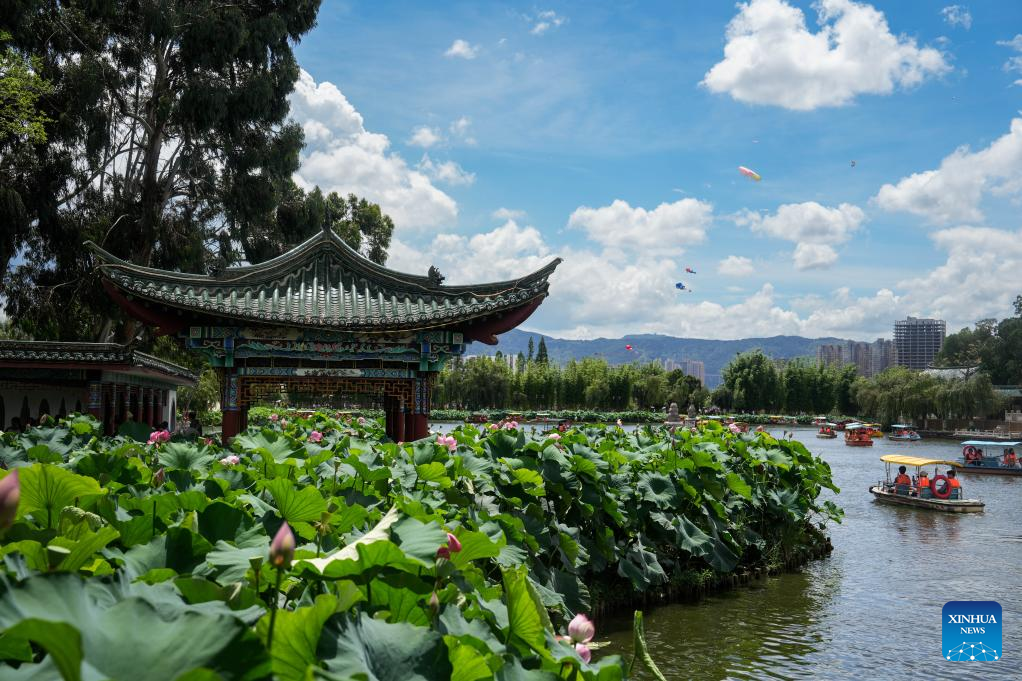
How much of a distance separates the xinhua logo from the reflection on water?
108mm

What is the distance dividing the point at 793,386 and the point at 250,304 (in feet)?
248

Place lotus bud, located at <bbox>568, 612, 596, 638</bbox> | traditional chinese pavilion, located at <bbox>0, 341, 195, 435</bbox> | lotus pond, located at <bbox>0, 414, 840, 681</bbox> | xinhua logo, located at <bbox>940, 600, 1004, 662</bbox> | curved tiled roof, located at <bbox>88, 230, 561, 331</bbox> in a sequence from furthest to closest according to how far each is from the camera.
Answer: traditional chinese pavilion, located at <bbox>0, 341, 195, 435</bbox> < curved tiled roof, located at <bbox>88, 230, 561, 331</bbox> < xinhua logo, located at <bbox>940, 600, 1004, 662</bbox> < lotus bud, located at <bbox>568, 612, 596, 638</bbox> < lotus pond, located at <bbox>0, 414, 840, 681</bbox>

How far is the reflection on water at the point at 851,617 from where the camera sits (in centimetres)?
777

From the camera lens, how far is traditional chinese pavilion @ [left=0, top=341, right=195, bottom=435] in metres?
14.5

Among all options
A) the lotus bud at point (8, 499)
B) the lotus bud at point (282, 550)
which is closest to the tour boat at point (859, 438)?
the lotus bud at point (282, 550)

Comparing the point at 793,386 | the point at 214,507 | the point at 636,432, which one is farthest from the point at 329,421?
the point at 793,386

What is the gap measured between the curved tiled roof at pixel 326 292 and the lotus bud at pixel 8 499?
8.90 metres

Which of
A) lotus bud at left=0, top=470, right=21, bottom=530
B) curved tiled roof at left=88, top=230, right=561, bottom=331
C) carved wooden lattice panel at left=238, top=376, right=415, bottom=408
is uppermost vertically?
curved tiled roof at left=88, top=230, right=561, bottom=331

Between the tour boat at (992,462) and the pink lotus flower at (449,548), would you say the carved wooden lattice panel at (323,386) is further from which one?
the tour boat at (992,462)

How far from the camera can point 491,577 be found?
19.1 feet

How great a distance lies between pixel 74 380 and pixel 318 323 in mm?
8163

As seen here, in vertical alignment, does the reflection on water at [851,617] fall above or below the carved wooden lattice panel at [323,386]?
below

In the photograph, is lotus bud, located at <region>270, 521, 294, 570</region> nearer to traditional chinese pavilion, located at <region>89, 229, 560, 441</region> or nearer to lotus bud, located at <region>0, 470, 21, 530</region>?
lotus bud, located at <region>0, 470, 21, 530</region>

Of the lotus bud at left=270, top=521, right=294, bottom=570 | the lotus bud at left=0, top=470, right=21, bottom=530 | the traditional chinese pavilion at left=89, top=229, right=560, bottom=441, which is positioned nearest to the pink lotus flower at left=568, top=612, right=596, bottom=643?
the lotus bud at left=270, top=521, right=294, bottom=570
